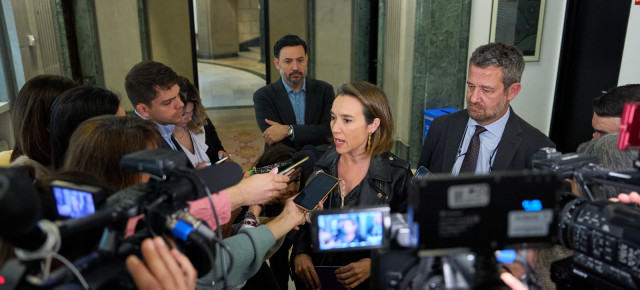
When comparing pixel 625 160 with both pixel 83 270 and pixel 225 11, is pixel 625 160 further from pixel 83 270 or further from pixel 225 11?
pixel 225 11

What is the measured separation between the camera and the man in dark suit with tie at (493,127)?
1.99 meters

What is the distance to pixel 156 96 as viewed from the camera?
234cm

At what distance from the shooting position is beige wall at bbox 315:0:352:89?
6523mm

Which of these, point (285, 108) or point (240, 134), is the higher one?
point (285, 108)

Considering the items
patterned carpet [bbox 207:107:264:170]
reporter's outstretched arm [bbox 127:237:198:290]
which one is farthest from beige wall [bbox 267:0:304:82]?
reporter's outstretched arm [bbox 127:237:198:290]

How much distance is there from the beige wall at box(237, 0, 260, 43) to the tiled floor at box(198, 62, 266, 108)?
70.7 inches

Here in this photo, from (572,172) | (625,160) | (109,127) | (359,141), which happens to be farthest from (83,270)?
(625,160)

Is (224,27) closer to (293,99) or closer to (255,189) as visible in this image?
(293,99)

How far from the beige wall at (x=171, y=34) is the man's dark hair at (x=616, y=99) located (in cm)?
634

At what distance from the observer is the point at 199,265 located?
1.03 metres

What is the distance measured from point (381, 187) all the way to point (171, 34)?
6.37 metres

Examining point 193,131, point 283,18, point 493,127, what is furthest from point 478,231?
point 283,18

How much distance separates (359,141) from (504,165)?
0.65 meters

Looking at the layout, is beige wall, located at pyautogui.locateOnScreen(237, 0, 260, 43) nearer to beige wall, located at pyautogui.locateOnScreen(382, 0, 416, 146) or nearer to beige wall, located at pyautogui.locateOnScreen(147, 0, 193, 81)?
beige wall, located at pyautogui.locateOnScreen(147, 0, 193, 81)
